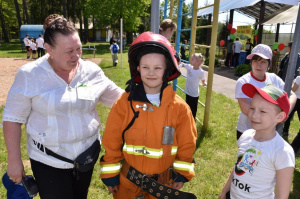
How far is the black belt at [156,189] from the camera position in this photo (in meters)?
1.73

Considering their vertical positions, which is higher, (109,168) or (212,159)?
(109,168)

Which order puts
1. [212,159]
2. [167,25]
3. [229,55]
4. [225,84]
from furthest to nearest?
[229,55] → [225,84] → [167,25] → [212,159]

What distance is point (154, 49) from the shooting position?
1.74 metres

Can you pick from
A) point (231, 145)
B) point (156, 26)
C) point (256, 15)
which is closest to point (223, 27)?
point (256, 15)

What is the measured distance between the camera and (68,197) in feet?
6.56

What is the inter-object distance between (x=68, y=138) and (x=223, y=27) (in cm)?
2889

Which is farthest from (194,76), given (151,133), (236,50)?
(236,50)

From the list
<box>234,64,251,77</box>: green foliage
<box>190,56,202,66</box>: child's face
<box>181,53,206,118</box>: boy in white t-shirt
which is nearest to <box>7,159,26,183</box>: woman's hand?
<box>181,53,206,118</box>: boy in white t-shirt

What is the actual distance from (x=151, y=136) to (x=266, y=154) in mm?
794

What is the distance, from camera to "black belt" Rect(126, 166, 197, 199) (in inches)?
68.0

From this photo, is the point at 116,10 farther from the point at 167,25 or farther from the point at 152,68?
the point at 152,68

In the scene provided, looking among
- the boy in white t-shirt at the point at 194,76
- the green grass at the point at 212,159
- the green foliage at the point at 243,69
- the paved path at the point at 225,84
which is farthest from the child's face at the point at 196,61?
the green foliage at the point at 243,69

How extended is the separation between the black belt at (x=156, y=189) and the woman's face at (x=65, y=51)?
3.21ft

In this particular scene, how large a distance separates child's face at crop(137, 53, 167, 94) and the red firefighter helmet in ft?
0.13
